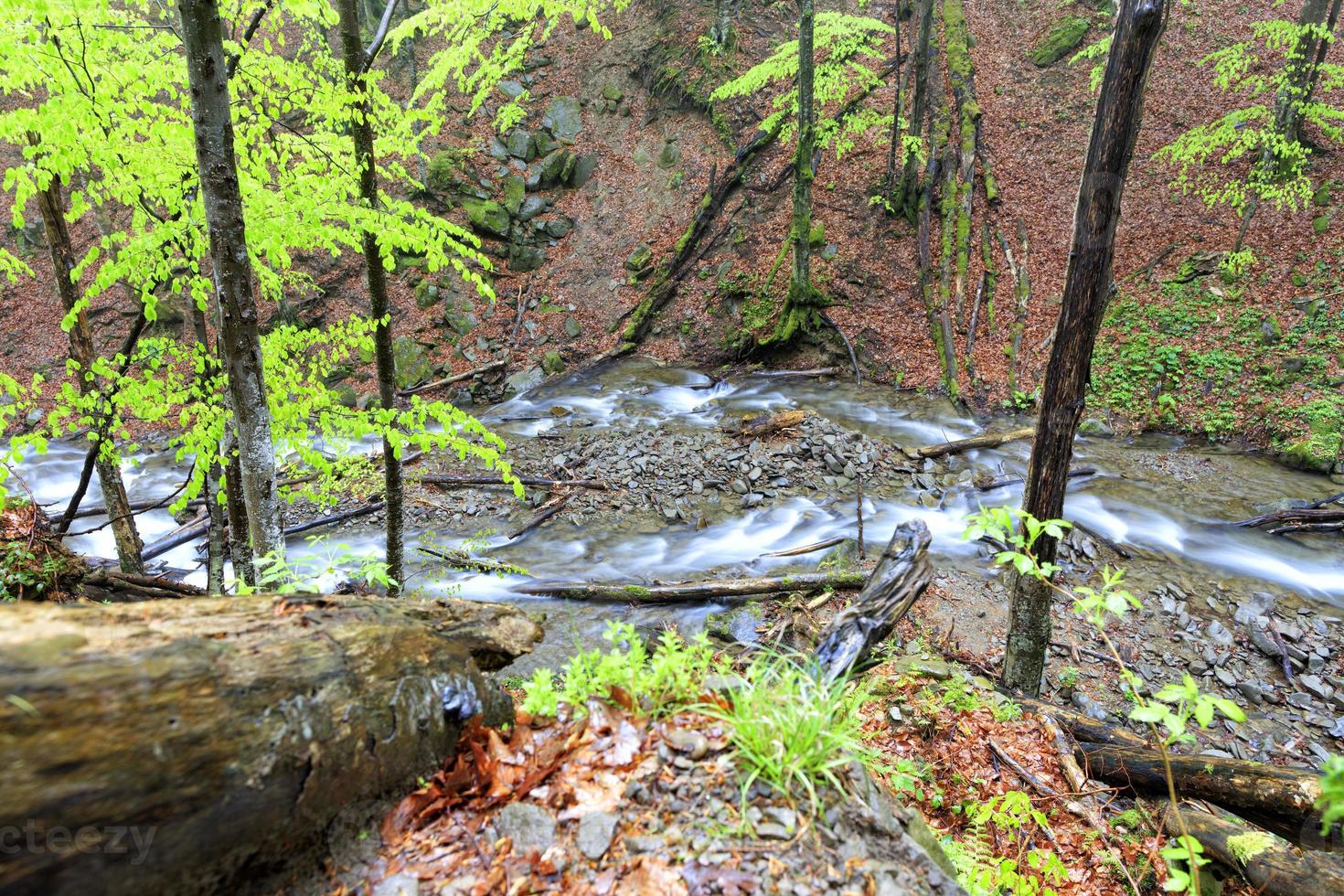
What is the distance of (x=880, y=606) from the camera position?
4.21 m

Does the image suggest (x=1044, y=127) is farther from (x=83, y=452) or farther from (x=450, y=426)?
(x=83, y=452)

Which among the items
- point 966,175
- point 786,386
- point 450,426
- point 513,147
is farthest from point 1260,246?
point 513,147

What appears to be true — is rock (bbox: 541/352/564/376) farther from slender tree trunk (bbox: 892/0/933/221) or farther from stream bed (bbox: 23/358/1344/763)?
slender tree trunk (bbox: 892/0/933/221)

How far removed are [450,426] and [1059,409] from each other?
4561 mm

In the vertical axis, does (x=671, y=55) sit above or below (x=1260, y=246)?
above

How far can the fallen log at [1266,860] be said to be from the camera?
3264 millimetres

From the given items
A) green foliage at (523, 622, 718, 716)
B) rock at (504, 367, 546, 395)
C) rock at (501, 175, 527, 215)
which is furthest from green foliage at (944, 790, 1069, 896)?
rock at (501, 175, 527, 215)

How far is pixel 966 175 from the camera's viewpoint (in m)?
15.5

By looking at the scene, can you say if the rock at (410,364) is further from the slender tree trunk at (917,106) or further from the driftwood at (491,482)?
the slender tree trunk at (917,106)

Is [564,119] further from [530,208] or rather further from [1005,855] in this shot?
[1005,855]

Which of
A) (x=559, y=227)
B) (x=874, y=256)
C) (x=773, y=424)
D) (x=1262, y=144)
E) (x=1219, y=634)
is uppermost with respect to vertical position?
(x=1262, y=144)

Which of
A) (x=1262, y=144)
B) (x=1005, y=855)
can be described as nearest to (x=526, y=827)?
(x=1005, y=855)

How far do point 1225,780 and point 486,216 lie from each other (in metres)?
19.4

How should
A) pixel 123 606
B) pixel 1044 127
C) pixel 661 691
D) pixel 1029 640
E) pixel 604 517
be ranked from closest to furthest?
pixel 123 606 → pixel 661 691 → pixel 1029 640 → pixel 604 517 → pixel 1044 127
